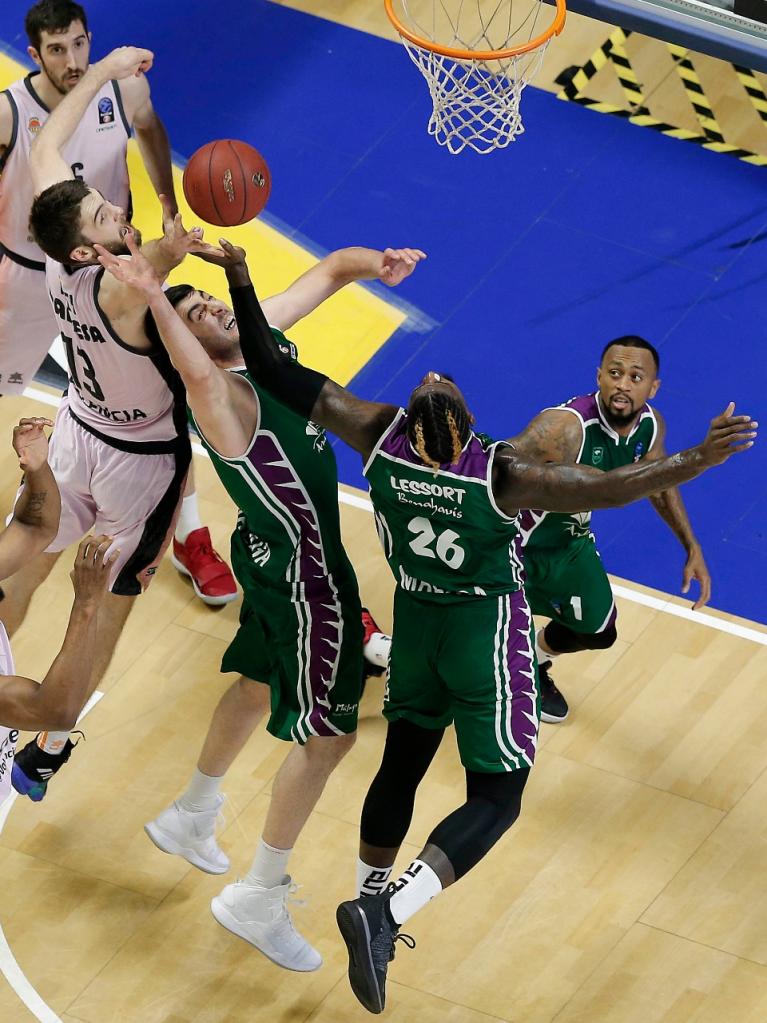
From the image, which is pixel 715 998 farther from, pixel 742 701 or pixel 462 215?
pixel 462 215

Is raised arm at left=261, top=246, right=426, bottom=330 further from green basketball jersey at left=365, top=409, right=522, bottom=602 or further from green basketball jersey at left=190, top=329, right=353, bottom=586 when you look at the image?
green basketball jersey at left=365, top=409, right=522, bottom=602

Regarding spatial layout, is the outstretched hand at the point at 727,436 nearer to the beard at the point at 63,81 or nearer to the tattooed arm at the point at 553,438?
the tattooed arm at the point at 553,438

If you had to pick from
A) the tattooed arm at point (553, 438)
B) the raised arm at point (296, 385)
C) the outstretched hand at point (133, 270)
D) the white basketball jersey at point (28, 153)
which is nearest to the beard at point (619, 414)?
the tattooed arm at point (553, 438)

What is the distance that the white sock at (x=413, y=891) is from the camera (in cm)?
625

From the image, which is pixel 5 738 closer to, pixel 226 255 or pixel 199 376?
pixel 199 376

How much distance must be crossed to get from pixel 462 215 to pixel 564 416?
3.77 meters

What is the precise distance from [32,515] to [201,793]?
150cm

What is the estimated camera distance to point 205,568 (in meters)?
8.71

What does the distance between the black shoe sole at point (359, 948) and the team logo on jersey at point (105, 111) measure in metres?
4.31

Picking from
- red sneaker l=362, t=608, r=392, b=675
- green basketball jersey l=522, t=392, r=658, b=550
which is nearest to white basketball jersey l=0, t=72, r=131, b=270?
red sneaker l=362, t=608, r=392, b=675

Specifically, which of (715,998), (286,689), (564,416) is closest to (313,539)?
(286,689)

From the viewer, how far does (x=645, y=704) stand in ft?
27.0

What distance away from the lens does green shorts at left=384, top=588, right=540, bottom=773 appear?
656 centimetres

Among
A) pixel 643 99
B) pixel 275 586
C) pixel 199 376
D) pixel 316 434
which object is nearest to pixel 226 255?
pixel 199 376
